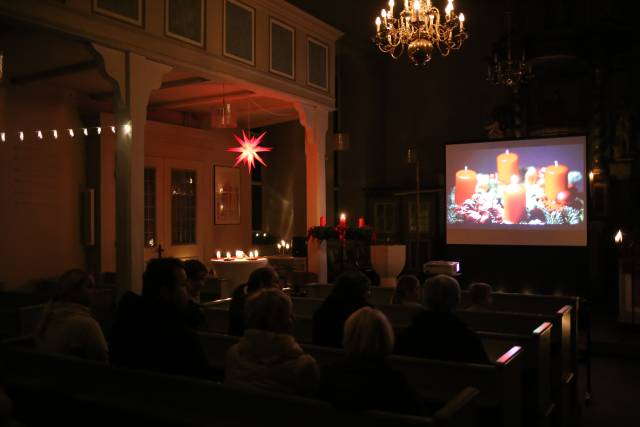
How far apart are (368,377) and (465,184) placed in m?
7.84

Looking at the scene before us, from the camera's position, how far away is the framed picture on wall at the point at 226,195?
10.4m

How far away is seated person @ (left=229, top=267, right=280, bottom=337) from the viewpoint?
3.82 m

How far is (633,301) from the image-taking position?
6457 mm

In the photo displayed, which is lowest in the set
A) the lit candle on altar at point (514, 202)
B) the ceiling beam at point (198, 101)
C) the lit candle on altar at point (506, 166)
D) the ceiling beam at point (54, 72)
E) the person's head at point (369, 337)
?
the person's head at point (369, 337)

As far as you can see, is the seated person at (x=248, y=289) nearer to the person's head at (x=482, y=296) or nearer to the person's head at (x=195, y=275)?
the person's head at (x=195, y=275)

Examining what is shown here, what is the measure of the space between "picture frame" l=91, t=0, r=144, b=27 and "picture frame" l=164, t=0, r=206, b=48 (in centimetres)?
36

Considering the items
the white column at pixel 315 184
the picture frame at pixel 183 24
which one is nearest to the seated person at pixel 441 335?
the picture frame at pixel 183 24

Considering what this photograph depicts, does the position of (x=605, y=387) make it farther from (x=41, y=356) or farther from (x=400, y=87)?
(x=400, y=87)

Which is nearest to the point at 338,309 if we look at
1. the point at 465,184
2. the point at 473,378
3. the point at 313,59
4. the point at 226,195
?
the point at 473,378

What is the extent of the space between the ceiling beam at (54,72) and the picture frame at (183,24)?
1.06m

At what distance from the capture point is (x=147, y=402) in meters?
2.69

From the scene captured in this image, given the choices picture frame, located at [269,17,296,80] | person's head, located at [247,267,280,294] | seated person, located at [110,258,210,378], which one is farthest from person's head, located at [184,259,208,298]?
picture frame, located at [269,17,296,80]

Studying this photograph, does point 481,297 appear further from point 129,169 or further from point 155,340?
point 129,169

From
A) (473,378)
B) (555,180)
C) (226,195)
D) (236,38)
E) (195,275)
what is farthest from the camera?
(226,195)
